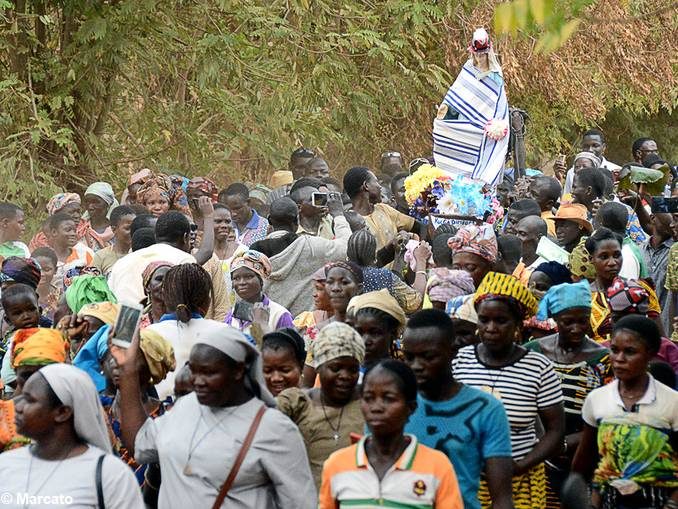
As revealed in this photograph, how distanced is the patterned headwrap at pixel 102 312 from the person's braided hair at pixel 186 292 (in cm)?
37

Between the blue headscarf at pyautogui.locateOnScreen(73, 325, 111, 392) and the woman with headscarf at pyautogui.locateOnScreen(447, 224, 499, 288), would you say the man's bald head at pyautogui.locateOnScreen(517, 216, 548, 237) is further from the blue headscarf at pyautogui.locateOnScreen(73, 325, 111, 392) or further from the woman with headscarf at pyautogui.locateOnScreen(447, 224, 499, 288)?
the blue headscarf at pyautogui.locateOnScreen(73, 325, 111, 392)

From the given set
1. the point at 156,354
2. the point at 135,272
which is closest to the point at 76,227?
the point at 135,272

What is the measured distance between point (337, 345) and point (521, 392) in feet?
3.02

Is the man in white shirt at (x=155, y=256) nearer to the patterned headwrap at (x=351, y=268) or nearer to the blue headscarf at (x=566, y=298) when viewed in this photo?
the patterned headwrap at (x=351, y=268)

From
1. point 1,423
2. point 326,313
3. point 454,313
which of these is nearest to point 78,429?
point 1,423

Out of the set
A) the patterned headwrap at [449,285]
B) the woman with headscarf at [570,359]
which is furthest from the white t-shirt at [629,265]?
the woman with headscarf at [570,359]

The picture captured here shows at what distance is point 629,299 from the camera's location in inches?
346

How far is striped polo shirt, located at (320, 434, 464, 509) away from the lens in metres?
5.69

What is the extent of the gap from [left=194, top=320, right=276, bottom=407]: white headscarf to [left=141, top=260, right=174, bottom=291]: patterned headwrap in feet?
9.36

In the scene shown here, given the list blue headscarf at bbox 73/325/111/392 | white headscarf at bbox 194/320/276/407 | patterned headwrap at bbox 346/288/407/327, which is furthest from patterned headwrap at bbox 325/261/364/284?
white headscarf at bbox 194/320/276/407

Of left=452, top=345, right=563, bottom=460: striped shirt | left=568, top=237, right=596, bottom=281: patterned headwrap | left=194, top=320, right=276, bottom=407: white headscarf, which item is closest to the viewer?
left=194, top=320, right=276, bottom=407: white headscarf

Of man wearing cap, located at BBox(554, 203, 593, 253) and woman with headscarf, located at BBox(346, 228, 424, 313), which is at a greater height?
woman with headscarf, located at BBox(346, 228, 424, 313)

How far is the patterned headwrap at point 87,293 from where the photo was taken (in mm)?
9062

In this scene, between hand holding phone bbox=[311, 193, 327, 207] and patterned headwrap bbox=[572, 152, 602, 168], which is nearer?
hand holding phone bbox=[311, 193, 327, 207]
